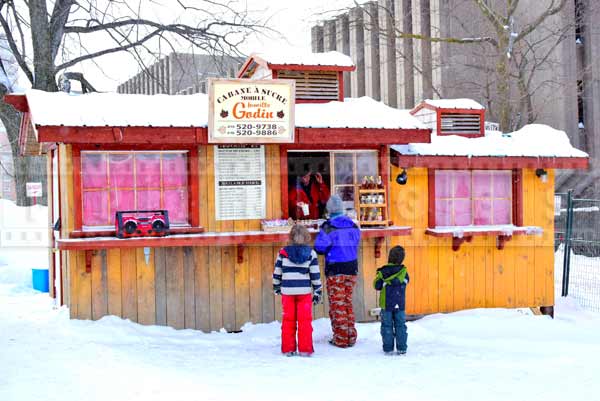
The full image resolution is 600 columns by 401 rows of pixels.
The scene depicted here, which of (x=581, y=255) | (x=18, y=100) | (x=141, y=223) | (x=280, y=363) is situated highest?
(x=18, y=100)

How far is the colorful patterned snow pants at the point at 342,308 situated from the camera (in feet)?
→ 27.0

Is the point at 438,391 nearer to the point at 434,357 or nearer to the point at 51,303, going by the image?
the point at 434,357

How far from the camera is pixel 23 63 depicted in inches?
703

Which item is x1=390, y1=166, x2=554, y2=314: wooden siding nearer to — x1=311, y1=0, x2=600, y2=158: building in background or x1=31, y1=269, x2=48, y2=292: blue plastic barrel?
x1=31, y1=269, x2=48, y2=292: blue plastic barrel

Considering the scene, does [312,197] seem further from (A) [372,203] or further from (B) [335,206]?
(B) [335,206]

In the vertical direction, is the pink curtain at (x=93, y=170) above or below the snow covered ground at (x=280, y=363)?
above

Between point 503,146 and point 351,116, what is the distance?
280 centimetres

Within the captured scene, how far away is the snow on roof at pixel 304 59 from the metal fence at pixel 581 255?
540cm

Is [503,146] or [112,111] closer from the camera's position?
[112,111]

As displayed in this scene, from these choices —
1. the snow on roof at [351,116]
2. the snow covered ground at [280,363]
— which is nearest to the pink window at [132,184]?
the snow covered ground at [280,363]

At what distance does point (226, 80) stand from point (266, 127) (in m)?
0.78

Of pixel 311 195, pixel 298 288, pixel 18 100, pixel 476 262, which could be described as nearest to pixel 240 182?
pixel 311 195

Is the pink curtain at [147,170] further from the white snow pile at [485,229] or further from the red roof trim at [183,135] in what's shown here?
the white snow pile at [485,229]

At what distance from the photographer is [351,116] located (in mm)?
9406
